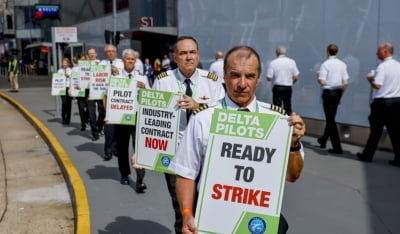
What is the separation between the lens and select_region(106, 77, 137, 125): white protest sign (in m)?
6.26

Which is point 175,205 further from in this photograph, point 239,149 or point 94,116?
point 94,116

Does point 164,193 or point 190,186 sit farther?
point 164,193

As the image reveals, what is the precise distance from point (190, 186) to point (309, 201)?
346 cm

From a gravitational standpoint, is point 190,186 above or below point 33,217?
above

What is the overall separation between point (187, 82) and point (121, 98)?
8.63 feet

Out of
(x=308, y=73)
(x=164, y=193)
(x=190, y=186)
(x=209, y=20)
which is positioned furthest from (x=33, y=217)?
(x=209, y=20)

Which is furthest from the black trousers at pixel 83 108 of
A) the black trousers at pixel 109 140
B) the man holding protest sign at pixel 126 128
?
the man holding protest sign at pixel 126 128

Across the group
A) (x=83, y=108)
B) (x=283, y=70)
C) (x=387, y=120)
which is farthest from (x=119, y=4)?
(x=387, y=120)

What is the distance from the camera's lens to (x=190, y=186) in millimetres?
2516

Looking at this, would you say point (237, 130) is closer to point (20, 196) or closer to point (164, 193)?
point (164, 193)

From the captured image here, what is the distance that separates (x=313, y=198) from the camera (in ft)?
18.9

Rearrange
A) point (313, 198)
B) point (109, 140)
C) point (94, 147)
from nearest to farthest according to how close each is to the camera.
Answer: point (313, 198) → point (109, 140) → point (94, 147)

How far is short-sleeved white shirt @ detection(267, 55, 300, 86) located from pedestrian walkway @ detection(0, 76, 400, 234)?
172 cm

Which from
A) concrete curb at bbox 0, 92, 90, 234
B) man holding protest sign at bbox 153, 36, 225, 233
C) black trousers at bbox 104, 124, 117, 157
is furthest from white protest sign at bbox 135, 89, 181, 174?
black trousers at bbox 104, 124, 117, 157
